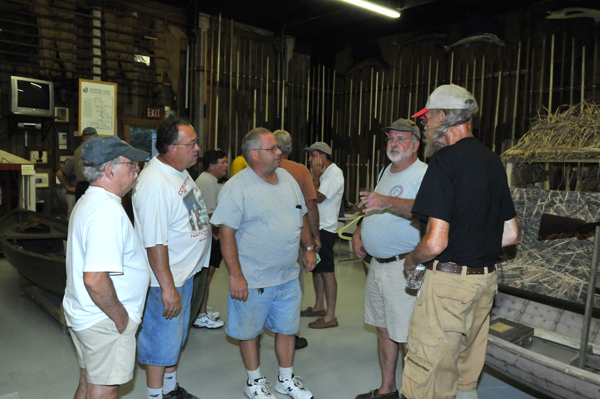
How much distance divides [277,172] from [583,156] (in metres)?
2.39

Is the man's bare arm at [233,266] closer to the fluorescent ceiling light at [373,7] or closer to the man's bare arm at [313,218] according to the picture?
the man's bare arm at [313,218]

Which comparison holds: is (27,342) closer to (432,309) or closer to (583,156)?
(432,309)

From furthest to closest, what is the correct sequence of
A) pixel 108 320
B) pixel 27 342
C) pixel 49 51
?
1. pixel 49 51
2. pixel 27 342
3. pixel 108 320

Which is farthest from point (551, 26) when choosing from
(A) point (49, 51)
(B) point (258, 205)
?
(A) point (49, 51)

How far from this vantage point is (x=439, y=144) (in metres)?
2.23

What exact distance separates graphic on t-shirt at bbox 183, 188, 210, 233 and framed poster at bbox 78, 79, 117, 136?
207 inches

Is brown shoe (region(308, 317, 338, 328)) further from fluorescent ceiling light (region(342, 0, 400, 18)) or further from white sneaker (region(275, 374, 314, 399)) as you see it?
fluorescent ceiling light (region(342, 0, 400, 18))

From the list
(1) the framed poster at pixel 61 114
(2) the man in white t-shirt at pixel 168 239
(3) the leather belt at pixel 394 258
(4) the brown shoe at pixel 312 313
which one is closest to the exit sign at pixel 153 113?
(1) the framed poster at pixel 61 114

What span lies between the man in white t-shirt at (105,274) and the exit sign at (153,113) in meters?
6.33

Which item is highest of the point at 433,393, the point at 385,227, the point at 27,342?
the point at 385,227

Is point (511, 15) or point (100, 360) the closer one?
point (100, 360)

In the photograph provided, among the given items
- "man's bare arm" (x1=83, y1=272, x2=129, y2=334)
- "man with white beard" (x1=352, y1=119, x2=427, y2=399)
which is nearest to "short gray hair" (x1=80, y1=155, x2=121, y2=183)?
"man's bare arm" (x1=83, y1=272, x2=129, y2=334)

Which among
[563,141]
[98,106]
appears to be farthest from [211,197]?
[98,106]

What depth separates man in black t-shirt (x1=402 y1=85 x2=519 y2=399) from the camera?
198 cm
